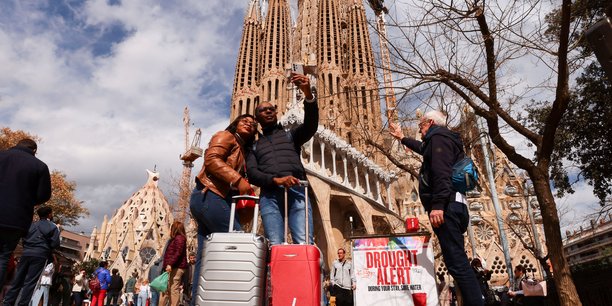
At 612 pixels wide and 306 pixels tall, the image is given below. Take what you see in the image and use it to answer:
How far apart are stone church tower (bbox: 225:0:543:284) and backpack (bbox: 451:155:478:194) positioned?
12199 millimetres

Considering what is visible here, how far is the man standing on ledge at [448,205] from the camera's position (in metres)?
3.05

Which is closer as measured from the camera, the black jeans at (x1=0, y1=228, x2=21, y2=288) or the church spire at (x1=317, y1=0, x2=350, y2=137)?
the black jeans at (x1=0, y1=228, x2=21, y2=288)

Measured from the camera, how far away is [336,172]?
2781cm

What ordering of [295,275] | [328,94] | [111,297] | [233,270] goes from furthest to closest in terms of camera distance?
[328,94], [111,297], [295,275], [233,270]

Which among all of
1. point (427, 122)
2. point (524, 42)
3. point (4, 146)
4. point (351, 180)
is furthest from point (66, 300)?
point (4, 146)

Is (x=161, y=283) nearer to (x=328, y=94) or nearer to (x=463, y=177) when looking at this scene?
(x=463, y=177)

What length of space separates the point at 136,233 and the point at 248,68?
82.3 feet

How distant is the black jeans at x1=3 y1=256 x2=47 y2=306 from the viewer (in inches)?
156

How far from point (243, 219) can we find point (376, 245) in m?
1.74

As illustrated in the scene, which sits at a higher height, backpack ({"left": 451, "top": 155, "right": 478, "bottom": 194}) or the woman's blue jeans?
backpack ({"left": 451, "top": 155, "right": 478, "bottom": 194})

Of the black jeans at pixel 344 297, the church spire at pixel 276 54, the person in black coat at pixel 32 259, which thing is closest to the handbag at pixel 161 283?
the person in black coat at pixel 32 259

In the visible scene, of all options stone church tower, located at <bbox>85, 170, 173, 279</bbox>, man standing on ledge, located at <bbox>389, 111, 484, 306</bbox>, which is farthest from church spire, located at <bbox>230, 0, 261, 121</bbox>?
man standing on ledge, located at <bbox>389, 111, 484, 306</bbox>

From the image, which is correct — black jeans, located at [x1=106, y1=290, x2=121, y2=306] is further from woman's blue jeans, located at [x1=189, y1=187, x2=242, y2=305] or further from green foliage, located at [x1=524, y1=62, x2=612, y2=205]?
green foliage, located at [x1=524, y1=62, x2=612, y2=205]

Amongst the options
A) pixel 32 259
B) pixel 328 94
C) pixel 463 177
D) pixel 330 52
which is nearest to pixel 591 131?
pixel 463 177
